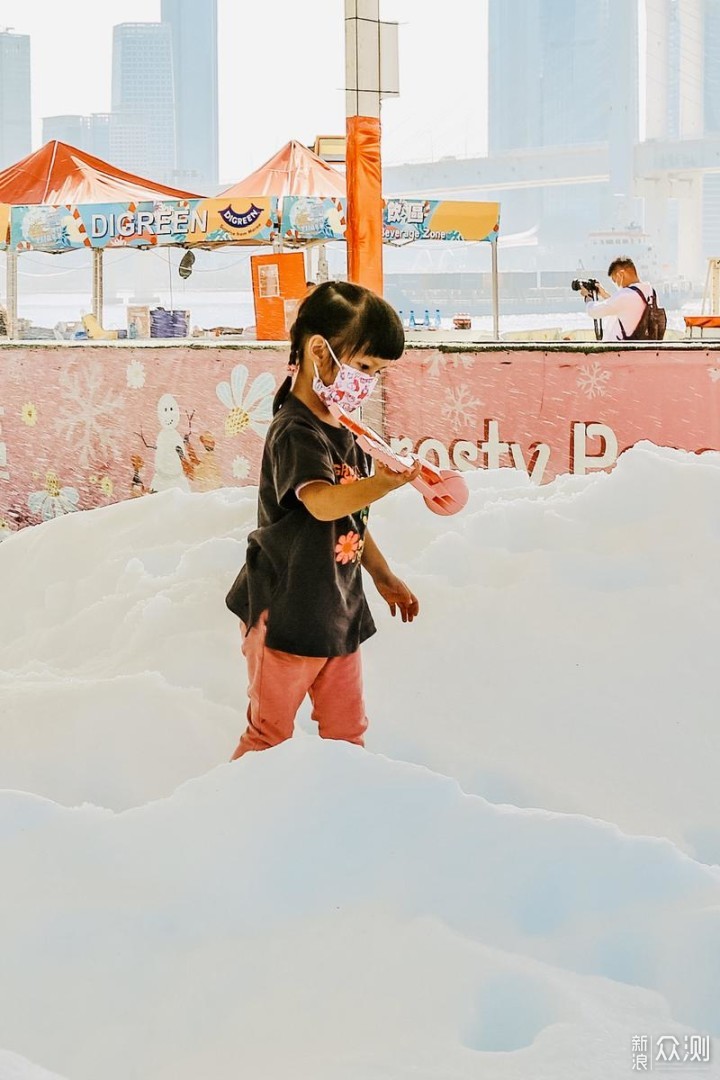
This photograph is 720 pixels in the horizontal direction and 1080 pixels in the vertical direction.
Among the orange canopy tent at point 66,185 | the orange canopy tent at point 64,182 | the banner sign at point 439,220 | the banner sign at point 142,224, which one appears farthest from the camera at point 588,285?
the orange canopy tent at point 66,185

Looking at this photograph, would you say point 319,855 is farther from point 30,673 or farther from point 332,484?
point 30,673

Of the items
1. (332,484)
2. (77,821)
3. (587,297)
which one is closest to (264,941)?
(77,821)

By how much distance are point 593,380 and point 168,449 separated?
218 centimetres

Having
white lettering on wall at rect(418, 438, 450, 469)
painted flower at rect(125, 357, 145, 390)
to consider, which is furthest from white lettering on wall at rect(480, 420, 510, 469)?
painted flower at rect(125, 357, 145, 390)

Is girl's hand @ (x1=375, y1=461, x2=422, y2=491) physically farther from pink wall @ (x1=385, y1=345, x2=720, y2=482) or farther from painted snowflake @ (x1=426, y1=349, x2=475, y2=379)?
painted snowflake @ (x1=426, y1=349, x2=475, y2=379)

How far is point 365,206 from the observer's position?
18.5 ft

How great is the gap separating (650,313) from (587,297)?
1914 millimetres

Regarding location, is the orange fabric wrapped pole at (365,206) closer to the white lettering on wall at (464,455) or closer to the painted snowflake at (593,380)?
the white lettering on wall at (464,455)

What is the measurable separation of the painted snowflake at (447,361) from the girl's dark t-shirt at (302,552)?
2.98 m

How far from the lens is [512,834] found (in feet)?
7.03

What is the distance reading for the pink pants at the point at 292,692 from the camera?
2639 millimetres

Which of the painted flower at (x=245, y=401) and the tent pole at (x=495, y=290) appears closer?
the painted flower at (x=245, y=401)

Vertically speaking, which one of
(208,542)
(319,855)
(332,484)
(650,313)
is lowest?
(319,855)

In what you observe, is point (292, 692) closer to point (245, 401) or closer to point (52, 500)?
point (245, 401)
